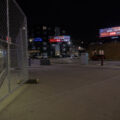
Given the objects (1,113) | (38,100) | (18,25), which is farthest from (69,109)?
(18,25)

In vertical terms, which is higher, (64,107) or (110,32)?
(110,32)

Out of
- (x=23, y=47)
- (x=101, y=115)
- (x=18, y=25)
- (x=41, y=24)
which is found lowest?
(x=101, y=115)

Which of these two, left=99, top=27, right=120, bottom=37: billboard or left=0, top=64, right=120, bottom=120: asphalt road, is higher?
left=99, top=27, right=120, bottom=37: billboard

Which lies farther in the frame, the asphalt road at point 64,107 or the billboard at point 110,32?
the billboard at point 110,32

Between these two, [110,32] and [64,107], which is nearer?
[64,107]

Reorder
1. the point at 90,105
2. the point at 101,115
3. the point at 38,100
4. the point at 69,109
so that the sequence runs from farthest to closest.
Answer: the point at 38,100, the point at 90,105, the point at 69,109, the point at 101,115

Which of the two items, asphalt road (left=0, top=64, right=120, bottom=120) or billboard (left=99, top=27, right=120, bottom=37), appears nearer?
asphalt road (left=0, top=64, right=120, bottom=120)

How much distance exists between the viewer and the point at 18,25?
1031 centimetres

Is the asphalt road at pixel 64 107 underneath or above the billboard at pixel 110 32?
underneath

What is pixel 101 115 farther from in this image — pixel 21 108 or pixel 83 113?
pixel 21 108

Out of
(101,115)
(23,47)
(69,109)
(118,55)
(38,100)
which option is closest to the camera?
(101,115)

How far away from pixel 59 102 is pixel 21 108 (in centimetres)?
132

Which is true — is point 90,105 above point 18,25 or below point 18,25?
below

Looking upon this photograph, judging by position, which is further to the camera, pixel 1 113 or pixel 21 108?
A: pixel 21 108
